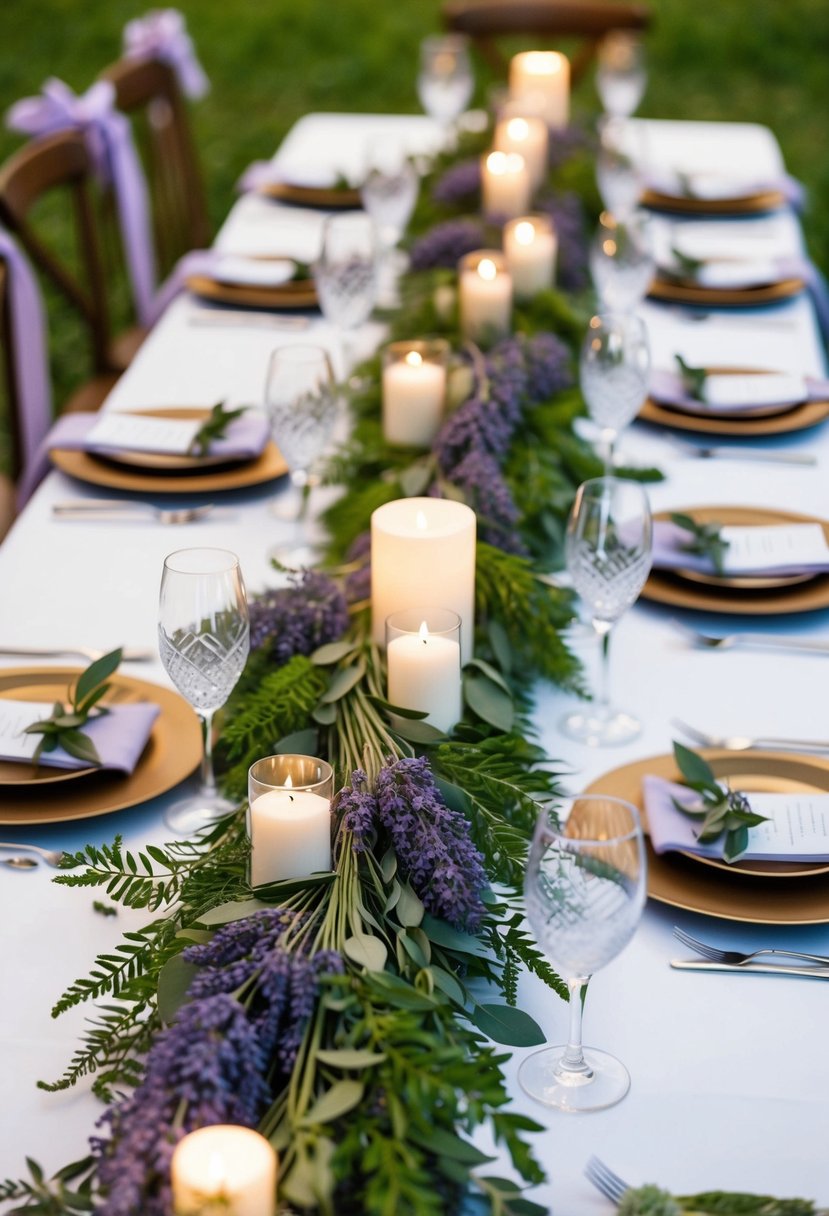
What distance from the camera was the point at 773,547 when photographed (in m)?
1.72

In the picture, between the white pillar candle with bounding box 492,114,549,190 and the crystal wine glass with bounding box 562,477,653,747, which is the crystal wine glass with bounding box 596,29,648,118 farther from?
the crystal wine glass with bounding box 562,477,653,747

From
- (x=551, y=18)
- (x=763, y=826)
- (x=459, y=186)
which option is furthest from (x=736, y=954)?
(x=551, y=18)

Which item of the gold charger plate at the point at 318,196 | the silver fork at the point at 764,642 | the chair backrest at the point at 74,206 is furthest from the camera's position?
the gold charger plate at the point at 318,196

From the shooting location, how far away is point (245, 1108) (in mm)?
834

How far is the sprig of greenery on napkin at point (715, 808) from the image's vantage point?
120 centimetres

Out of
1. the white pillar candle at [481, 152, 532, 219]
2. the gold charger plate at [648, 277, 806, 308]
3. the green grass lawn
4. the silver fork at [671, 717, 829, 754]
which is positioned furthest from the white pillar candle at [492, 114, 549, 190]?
the green grass lawn

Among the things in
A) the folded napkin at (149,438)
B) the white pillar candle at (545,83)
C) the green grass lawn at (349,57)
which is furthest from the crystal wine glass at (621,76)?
the green grass lawn at (349,57)

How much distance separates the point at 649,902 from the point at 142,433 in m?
1.06

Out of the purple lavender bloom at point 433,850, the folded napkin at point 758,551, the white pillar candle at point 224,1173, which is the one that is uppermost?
the white pillar candle at point 224,1173

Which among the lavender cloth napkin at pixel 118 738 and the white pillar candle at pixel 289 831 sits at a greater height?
the white pillar candle at pixel 289 831

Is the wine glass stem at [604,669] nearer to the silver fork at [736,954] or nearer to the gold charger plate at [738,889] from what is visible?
the gold charger plate at [738,889]

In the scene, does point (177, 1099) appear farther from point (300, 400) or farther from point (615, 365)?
point (615, 365)

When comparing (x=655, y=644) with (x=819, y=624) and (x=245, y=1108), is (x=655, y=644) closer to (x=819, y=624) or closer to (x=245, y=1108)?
(x=819, y=624)

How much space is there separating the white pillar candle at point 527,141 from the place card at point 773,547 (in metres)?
1.26
